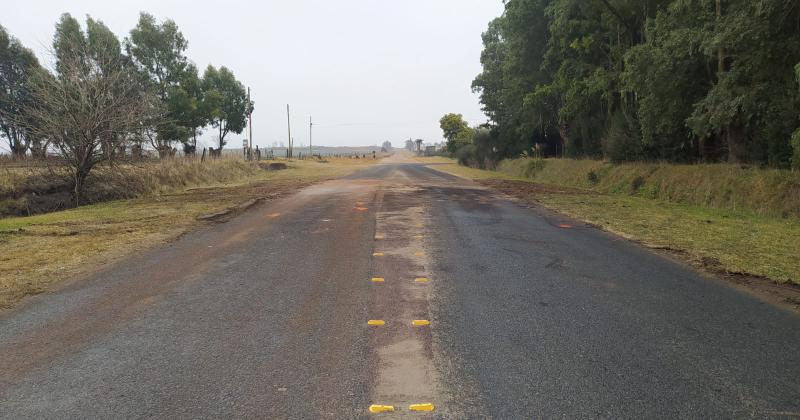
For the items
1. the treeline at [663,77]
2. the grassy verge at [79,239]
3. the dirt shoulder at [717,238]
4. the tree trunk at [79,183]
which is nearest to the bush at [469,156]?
the treeline at [663,77]

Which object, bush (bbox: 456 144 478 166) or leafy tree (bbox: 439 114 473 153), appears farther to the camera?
leafy tree (bbox: 439 114 473 153)

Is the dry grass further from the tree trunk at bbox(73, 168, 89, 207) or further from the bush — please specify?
the bush

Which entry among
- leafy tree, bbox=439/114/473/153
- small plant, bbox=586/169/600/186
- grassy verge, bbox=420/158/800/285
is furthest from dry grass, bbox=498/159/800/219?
leafy tree, bbox=439/114/473/153

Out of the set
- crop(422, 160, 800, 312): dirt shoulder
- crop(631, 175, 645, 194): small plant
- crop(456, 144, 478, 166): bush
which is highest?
crop(456, 144, 478, 166): bush

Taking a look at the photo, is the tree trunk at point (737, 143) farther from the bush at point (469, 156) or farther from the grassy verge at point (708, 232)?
the bush at point (469, 156)

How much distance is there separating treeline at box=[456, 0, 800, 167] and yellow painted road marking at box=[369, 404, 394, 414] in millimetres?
10484

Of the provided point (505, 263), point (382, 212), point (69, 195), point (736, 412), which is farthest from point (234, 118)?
point (736, 412)

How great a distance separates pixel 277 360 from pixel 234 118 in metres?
58.6

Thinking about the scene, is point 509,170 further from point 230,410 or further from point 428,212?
point 230,410

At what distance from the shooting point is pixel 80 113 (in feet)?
51.6

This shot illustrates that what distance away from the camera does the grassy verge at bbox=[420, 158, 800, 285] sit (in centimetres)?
672

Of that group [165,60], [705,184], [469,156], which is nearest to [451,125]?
[469,156]

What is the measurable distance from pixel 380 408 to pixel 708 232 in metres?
8.63

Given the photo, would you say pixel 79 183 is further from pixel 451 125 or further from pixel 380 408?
pixel 451 125
